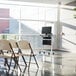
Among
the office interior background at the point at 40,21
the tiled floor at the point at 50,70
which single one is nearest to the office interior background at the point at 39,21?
the office interior background at the point at 40,21

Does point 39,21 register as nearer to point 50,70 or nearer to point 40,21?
point 40,21

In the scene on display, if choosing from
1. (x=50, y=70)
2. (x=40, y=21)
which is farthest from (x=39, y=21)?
(x=50, y=70)

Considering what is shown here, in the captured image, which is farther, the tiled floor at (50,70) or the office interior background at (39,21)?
the office interior background at (39,21)

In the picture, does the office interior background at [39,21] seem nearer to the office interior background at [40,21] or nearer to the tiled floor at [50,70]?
the office interior background at [40,21]

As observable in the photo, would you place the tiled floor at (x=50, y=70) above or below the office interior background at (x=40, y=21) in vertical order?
below

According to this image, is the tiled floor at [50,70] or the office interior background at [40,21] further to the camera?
the office interior background at [40,21]

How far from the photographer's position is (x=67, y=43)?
51.8 ft

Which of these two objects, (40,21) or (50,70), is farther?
(40,21)

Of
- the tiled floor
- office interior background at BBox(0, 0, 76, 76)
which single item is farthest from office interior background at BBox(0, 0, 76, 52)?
the tiled floor

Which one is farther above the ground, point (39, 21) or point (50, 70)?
point (39, 21)

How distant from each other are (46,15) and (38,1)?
1.74 meters

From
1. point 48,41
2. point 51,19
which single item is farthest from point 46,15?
point 48,41

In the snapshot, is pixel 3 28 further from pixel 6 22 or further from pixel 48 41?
pixel 48 41

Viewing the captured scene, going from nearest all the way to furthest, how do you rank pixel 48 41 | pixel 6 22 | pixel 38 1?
pixel 48 41
pixel 38 1
pixel 6 22
